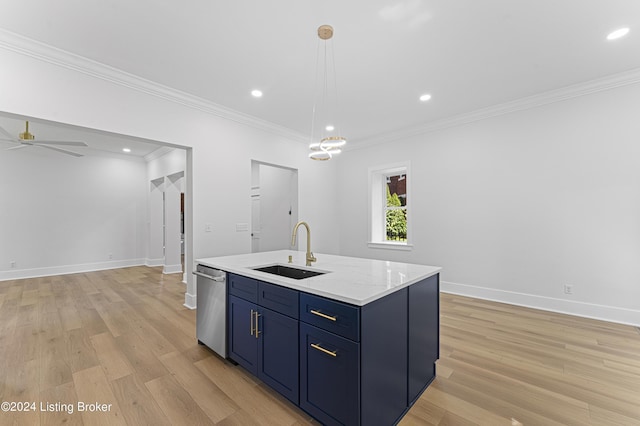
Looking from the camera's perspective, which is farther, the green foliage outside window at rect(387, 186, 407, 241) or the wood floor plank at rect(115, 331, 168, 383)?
the green foliage outside window at rect(387, 186, 407, 241)

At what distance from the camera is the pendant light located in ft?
8.41

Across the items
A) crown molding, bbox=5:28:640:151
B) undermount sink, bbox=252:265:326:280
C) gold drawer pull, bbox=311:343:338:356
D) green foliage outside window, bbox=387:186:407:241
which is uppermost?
crown molding, bbox=5:28:640:151

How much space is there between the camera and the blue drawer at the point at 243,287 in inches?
80.4

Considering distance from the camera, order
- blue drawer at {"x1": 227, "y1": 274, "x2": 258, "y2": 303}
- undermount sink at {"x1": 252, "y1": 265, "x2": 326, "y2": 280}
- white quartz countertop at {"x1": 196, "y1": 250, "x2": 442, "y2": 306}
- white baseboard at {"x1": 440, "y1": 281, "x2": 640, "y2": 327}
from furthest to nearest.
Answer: white baseboard at {"x1": 440, "y1": 281, "x2": 640, "y2": 327}
undermount sink at {"x1": 252, "y1": 265, "x2": 326, "y2": 280}
blue drawer at {"x1": 227, "y1": 274, "x2": 258, "y2": 303}
white quartz countertop at {"x1": 196, "y1": 250, "x2": 442, "y2": 306}

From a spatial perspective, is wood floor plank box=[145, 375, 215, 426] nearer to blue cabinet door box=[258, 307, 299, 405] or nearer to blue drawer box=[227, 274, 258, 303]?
blue cabinet door box=[258, 307, 299, 405]

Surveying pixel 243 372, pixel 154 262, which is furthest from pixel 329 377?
pixel 154 262

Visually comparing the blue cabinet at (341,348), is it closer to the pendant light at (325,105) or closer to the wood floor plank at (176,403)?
the wood floor plank at (176,403)

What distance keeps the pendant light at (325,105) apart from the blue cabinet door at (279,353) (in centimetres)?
167

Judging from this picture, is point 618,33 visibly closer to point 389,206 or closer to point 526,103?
point 526,103

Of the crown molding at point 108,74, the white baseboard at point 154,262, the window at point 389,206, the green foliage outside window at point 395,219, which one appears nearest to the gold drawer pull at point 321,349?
the crown molding at point 108,74

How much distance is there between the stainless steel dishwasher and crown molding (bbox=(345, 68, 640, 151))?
4.17 m

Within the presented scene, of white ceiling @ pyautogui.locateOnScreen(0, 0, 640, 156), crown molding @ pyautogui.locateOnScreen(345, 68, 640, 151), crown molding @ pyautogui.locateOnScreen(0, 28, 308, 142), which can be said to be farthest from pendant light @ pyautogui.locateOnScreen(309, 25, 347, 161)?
crown molding @ pyautogui.locateOnScreen(345, 68, 640, 151)

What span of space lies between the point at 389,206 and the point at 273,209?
2.46 metres

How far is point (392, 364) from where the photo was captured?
5.31ft
